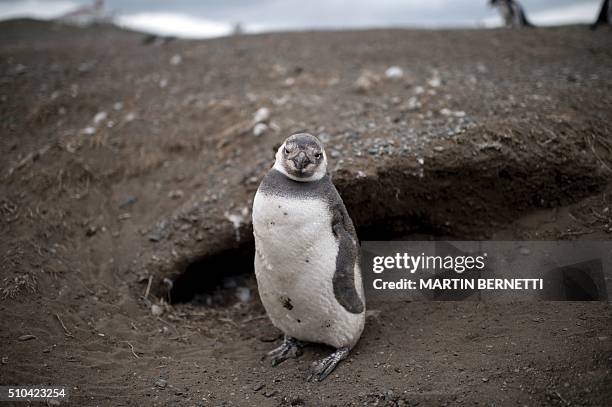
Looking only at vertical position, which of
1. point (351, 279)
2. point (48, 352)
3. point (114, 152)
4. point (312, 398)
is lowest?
point (312, 398)

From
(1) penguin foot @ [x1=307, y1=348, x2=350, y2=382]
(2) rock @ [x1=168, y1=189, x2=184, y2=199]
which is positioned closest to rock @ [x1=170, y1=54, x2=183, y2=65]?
(2) rock @ [x1=168, y1=189, x2=184, y2=199]

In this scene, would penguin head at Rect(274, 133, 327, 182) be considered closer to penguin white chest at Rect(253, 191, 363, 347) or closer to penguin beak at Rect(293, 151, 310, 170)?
penguin beak at Rect(293, 151, 310, 170)

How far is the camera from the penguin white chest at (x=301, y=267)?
3295mm

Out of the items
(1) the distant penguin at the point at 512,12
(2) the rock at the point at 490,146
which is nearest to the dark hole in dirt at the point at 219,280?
(2) the rock at the point at 490,146

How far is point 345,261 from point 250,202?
165cm

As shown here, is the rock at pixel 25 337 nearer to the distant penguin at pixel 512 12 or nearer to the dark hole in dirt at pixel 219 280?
the dark hole in dirt at pixel 219 280

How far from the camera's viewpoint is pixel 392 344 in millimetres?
3891

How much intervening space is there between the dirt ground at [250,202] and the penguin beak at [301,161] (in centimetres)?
150

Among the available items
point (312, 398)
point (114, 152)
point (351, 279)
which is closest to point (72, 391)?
point (312, 398)

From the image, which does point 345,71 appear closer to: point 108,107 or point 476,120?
point 476,120

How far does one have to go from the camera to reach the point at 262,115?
5.79m

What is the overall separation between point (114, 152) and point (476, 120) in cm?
428

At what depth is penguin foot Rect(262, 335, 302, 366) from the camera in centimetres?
390

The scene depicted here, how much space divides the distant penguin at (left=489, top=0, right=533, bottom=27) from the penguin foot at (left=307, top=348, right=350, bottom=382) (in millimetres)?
10117
